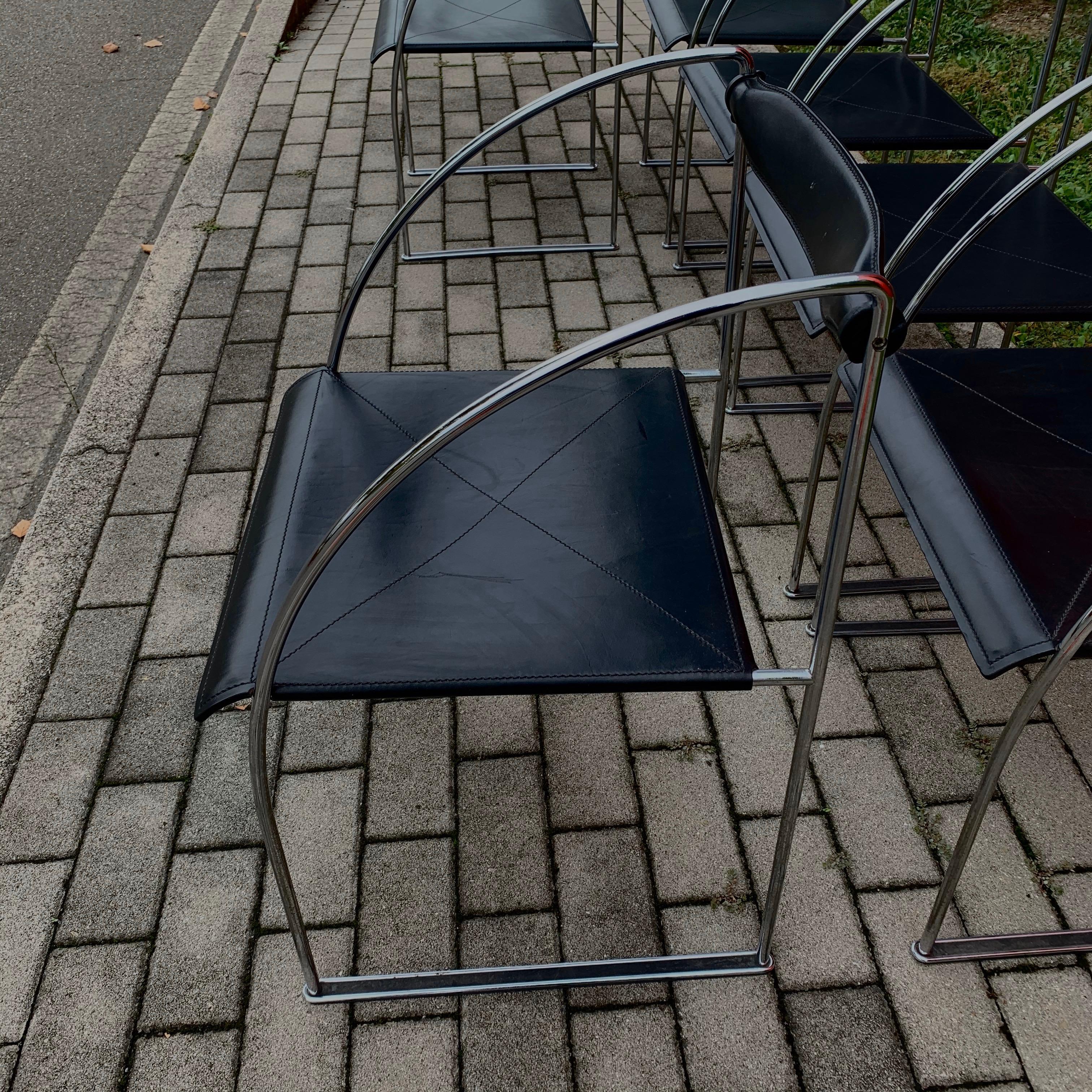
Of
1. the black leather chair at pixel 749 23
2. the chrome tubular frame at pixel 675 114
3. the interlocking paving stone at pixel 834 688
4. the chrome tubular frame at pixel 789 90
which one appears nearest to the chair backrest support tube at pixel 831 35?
the chrome tubular frame at pixel 789 90

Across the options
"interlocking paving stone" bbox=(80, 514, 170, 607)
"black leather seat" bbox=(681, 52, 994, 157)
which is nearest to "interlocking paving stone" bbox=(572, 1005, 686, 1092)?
"interlocking paving stone" bbox=(80, 514, 170, 607)

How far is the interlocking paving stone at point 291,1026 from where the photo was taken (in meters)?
1.39

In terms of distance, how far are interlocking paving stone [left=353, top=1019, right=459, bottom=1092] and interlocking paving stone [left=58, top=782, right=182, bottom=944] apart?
394 mm

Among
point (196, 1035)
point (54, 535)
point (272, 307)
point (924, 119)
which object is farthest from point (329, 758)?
point (924, 119)

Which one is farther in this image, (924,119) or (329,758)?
(924,119)

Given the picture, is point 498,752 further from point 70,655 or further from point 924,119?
point 924,119

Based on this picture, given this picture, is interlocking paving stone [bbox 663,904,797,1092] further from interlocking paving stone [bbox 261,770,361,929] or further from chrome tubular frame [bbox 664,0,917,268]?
chrome tubular frame [bbox 664,0,917,268]

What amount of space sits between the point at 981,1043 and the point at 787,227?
1350mm

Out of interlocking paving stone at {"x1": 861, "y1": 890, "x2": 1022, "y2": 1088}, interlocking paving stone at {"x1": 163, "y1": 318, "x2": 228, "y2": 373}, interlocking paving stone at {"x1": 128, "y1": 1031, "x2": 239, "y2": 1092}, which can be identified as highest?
interlocking paving stone at {"x1": 163, "y1": 318, "x2": 228, "y2": 373}

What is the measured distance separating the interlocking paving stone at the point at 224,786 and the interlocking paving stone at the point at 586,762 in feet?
1.59

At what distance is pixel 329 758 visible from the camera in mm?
1782

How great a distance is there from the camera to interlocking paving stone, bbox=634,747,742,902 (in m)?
1.60

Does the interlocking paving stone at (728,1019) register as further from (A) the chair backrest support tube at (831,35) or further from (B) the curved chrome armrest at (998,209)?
(A) the chair backrest support tube at (831,35)

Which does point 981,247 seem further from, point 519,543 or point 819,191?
point 519,543
